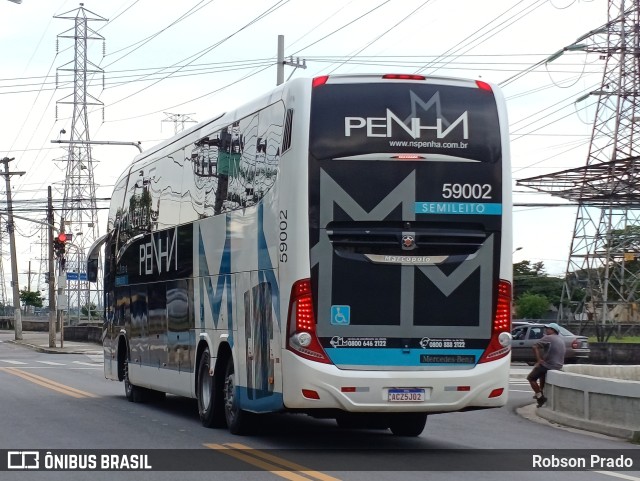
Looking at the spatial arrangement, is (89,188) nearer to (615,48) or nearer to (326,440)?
(615,48)

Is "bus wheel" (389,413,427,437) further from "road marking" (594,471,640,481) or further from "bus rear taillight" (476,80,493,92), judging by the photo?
"bus rear taillight" (476,80,493,92)

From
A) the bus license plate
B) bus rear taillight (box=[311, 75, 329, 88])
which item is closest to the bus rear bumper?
the bus license plate

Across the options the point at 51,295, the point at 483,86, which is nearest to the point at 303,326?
the point at 483,86

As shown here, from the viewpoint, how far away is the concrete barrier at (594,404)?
17.4m

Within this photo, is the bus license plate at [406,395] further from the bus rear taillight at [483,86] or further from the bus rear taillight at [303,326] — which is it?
the bus rear taillight at [483,86]

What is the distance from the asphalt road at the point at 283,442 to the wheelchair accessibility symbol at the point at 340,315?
1488 millimetres

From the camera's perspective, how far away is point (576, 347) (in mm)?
37281

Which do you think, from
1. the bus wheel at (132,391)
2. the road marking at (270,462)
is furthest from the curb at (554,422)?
the bus wheel at (132,391)

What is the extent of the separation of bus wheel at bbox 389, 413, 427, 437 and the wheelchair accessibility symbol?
2.75 metres

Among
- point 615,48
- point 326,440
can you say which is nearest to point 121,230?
point 326,440

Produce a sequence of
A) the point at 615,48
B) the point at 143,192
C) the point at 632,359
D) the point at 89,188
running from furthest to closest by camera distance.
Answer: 1. the point at 89,188
2. the point at 615,48
3. the point at 632,359
4. the point at 143,192

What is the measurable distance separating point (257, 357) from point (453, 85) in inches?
157

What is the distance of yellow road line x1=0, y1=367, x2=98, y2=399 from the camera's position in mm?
23812

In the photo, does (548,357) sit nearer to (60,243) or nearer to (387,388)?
(387,388)
